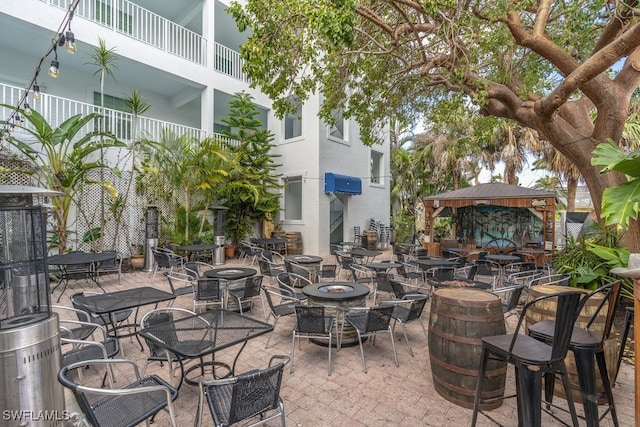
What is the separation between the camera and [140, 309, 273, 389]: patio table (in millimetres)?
2475

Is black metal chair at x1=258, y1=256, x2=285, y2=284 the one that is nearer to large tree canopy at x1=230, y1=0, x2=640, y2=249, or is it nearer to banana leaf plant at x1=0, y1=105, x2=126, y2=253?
large tree canopy at x1=230, y1=0, x2=640, y2=249

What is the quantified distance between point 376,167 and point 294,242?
6.96m

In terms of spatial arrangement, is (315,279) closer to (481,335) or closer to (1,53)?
(481,335)

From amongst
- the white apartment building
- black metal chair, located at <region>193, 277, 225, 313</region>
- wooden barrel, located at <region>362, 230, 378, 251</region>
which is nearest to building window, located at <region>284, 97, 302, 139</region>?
the white apartment building

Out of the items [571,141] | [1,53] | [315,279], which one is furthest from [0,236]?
[1,53]

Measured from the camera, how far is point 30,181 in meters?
7.64

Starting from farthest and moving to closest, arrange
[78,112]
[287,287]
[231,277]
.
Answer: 1. [78,112]
2. [231,277]
3. [287,287]

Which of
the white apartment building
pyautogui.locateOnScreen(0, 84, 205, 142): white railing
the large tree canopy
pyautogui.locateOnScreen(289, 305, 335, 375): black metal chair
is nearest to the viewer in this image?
pyautogui.locateOnScreen(289, 305, 335, 375): black metal chair

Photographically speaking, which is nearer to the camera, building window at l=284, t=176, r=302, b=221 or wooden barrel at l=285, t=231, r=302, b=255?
wooden barrel at l=285, t=231, r=302, b=255

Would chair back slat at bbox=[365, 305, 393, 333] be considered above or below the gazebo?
below

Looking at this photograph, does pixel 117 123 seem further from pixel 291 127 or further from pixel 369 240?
pixel 369 240

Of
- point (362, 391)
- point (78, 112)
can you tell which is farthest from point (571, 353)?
point (78, 112)

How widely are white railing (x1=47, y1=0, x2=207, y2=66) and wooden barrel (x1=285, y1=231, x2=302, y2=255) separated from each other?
7160 millimetres

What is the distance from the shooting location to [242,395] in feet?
6.66
